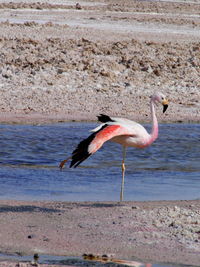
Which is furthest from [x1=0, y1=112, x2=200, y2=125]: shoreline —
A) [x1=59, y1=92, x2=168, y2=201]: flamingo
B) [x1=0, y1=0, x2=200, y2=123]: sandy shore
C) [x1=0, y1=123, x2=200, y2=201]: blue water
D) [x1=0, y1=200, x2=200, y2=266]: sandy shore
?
[x1=0, y1=200, x2=200, y2=266]: sandy shore

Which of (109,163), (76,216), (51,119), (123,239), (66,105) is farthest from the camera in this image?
(66,105)

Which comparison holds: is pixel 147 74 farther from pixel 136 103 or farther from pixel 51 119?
pixel 51 119

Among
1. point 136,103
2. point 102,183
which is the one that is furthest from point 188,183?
point 136,103

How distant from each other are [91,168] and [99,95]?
5.92 meters

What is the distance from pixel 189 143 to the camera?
12938 mm

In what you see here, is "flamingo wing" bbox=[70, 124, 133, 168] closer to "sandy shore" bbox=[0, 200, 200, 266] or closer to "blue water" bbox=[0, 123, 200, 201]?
"sandy shore" bbox=[0, 200, 200, 266]

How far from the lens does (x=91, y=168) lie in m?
11.0

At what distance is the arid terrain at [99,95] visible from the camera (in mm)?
6988

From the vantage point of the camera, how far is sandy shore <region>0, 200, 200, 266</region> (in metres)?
6.70

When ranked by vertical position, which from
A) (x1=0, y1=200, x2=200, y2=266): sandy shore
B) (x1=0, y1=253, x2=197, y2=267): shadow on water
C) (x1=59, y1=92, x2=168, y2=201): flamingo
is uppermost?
(x1=59, y1=92, x2=168, y2=201): flamingo

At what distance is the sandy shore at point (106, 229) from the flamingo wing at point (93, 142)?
583 mm

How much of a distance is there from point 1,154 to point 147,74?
24.5 ft

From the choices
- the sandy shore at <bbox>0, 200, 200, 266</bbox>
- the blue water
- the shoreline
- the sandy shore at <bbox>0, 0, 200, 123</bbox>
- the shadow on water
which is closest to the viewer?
the shadow on water

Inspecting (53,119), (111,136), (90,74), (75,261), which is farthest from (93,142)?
(90,74)
